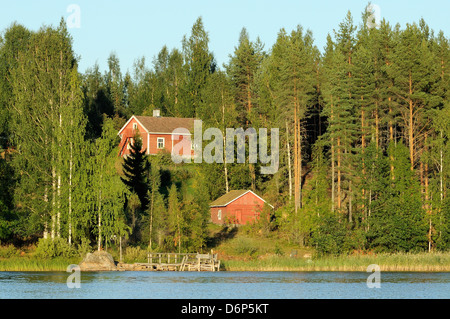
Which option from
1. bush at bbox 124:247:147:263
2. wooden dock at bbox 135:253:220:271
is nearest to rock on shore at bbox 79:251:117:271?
wooden dock at bbox 135:253:220:271

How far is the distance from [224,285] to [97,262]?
13.8 meters

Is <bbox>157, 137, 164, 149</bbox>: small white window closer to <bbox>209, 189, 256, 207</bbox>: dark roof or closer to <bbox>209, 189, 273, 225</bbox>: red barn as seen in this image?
<bbox>209, 189, 256, 207</bbox>: dark roof

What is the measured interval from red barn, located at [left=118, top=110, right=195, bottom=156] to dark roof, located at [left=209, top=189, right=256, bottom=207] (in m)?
17.2

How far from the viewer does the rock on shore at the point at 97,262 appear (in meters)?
53.8

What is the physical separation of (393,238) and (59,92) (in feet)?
98.6

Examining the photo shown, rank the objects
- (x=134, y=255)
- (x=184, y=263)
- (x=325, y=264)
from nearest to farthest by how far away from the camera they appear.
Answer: (x=325, y=264) → (x=184, y=263) → (x=134, y=255)

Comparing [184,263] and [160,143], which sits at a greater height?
[160,143]

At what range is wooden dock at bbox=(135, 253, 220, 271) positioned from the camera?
2226 inches

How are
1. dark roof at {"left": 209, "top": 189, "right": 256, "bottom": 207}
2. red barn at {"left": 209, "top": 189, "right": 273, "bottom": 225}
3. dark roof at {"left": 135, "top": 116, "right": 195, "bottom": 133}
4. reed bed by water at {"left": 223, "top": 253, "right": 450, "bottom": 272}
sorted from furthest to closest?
dark roof at {"left": 135, "top": 116, "right": 195, "bottom": 133}
dark roof at {"left": 209, "top": 189, "right": 256, "bottom": 207}
red barn at {"left": 209, "top": 189, "right": 273, "bottom": 225}
reed bed by water at {"left": 223, "top": 253, "right": 450, "bottom": 272}

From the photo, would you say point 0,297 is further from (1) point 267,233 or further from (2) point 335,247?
(1) point 267,233

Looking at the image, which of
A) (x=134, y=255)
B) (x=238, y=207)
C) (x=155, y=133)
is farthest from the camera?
(x=155, y=133)

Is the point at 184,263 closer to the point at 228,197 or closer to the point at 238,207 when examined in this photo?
the point at 238,207

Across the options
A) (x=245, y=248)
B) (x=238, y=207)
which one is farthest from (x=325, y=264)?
(x=238, y=207)

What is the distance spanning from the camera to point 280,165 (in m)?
79.7
